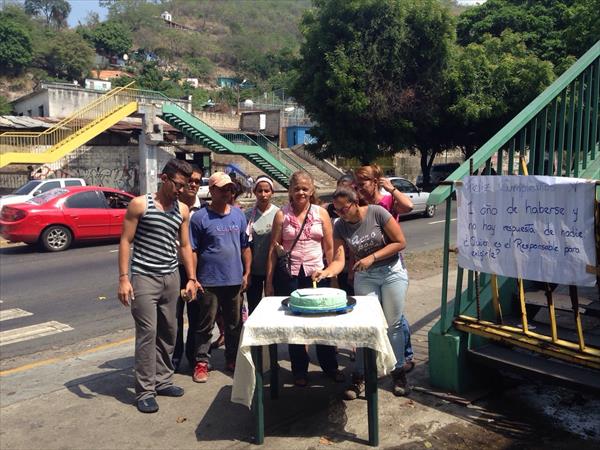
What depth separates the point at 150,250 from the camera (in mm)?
4309

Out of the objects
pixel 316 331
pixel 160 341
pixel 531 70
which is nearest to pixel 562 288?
pixel 316 331

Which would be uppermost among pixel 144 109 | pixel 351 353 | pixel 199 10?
pixel 199 10

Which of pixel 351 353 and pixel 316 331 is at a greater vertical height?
pixel 316 331

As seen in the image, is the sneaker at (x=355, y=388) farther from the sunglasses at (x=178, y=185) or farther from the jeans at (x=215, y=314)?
the sunglasses at (x=178, y=185)

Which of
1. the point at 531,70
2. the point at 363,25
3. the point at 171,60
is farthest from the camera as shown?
the point at 171,60

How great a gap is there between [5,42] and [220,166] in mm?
36165

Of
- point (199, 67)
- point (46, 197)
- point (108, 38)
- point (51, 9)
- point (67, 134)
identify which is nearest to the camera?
point (46, 197)

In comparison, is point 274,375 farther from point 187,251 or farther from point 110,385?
point 110,385

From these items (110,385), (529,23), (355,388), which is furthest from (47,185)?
(529,23)

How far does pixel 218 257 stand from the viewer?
4703mm

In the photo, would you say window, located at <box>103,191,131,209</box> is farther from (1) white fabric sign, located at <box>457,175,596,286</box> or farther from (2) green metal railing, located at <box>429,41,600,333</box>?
(1) white fabric sign, located at <box>457,175,596,286</box>

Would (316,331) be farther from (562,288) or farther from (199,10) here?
(199,10)

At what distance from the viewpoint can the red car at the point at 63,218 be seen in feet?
44.0

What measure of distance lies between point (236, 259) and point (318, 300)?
1261 millimetres
